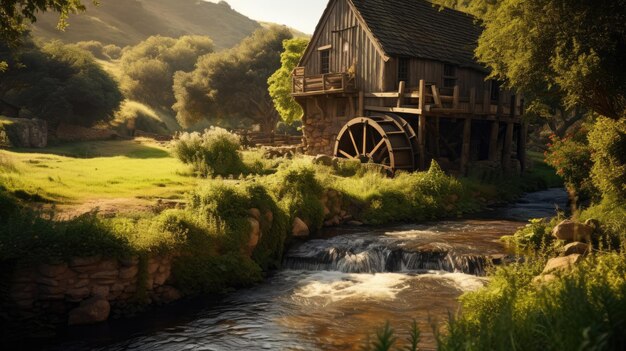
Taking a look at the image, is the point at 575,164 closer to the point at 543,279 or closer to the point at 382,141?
the point at 382,141

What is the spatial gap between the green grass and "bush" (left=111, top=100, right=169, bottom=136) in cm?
2111

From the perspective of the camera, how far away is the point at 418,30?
2503 cm

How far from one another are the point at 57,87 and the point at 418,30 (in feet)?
83.8

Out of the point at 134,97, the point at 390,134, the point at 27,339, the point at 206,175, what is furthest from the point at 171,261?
the point at 134,97

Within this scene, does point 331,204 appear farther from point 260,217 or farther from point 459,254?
point 459,254

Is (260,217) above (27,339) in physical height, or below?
above

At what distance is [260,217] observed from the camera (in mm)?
11812

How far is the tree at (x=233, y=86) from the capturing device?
46781mm

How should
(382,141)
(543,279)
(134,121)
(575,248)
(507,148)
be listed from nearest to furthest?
1. (543,279)
2. (575,248)
3. (382,141)
4. (507,148)
5. (134,121)

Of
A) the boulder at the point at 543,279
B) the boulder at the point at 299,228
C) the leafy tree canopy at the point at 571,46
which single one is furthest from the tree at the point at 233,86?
the boulder at the point at 543,279

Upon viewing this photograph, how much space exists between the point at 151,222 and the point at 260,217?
2655mm

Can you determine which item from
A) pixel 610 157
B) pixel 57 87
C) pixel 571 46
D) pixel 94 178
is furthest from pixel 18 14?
pixel 57 87

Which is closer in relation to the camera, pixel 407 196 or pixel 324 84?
pixel 407 196

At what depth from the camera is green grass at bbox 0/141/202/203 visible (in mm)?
13188
